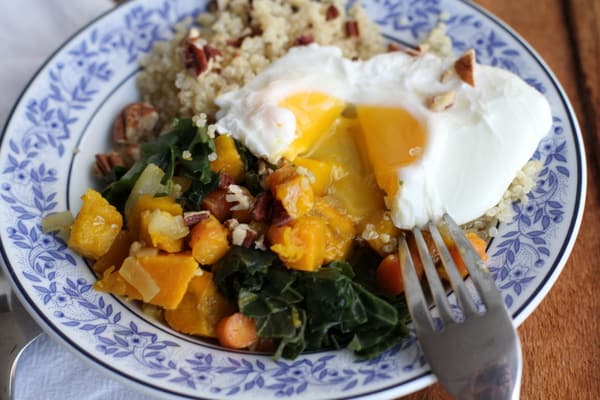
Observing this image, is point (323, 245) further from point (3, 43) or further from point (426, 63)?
point (3, 43)

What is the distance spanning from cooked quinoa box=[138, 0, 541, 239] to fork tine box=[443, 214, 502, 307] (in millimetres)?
1293

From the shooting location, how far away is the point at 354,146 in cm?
323

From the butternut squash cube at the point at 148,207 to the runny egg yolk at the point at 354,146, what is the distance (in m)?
0.58

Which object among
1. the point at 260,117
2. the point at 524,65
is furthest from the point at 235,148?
the point at 524,65

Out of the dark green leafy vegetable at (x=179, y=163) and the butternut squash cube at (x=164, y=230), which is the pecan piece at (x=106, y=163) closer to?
the dark green leafy vegetable at (x=179, y=163)

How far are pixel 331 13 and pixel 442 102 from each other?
1.05 metres

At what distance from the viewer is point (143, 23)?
3908mm

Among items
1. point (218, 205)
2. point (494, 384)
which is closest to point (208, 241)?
point (218, 205)

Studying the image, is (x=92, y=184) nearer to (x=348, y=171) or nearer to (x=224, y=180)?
(x=224, y=180)

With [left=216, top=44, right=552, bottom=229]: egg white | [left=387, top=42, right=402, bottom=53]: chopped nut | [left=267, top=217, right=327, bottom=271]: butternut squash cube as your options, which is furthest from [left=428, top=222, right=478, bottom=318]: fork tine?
[left=387, top=42, right=402, bottom=53]: chopped nut

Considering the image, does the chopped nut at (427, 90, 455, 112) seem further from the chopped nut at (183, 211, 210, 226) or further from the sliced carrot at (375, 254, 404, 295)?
the chopped nut at (183, 211, 210, 226)

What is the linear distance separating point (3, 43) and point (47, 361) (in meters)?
2.24

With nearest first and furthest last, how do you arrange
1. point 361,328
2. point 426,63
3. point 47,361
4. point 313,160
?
point 361,328, point 47,361, point 313,160, point 426,63

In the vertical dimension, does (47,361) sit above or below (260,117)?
below
